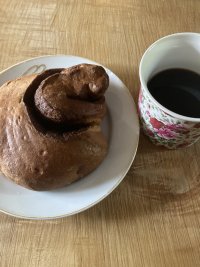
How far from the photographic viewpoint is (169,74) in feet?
2.24

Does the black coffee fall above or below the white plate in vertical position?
above

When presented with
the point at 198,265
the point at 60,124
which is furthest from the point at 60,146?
the point at 198,265

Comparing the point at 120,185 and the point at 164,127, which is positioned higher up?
the point at 164,127

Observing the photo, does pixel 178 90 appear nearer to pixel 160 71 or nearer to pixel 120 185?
pixel 160 71

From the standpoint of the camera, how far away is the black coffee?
2.08 ft

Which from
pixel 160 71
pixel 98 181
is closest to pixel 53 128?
pixel 98 181

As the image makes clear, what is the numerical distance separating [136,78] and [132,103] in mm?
99

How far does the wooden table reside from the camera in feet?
2.03

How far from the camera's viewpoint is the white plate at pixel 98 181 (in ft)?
2.00

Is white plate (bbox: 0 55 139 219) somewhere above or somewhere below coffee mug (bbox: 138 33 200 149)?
below

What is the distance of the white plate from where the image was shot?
2.00 ft

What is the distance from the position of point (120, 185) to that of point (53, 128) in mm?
176

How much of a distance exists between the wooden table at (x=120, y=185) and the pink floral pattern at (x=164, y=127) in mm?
41

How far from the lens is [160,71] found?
0.68 meters
